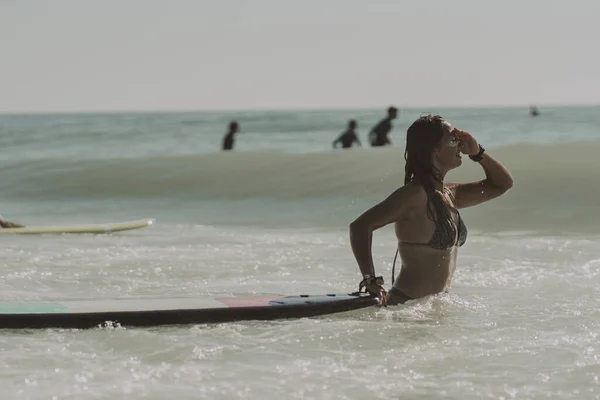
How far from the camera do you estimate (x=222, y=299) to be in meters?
5.48

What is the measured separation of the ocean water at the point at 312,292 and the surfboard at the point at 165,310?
0.05 meters

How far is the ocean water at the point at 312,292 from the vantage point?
430cm

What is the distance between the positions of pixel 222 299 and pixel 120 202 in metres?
12.2

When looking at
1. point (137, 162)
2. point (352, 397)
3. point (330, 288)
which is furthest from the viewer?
point (137, 162)

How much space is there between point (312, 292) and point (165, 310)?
1.97 m

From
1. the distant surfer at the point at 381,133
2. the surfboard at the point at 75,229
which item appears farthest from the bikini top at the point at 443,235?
the distant surfer at the point at 381,133

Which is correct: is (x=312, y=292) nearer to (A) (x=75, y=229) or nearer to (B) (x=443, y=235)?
(B) (x=443, y=235)

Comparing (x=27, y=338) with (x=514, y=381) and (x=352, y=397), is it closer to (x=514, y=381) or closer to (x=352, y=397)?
(x=352, y=397)

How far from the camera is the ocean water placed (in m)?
4.30

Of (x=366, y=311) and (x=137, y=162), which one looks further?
(x=137, y=162)

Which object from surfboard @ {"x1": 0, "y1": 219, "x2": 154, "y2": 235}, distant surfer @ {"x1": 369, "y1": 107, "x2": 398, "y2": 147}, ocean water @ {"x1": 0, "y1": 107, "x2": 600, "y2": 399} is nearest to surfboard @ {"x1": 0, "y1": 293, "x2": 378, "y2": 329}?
ocean water @ {"x1": 0, "y1": 107, "x2": 600, "y2": 399}

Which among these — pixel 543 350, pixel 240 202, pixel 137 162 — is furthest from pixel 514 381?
pixel 137 162

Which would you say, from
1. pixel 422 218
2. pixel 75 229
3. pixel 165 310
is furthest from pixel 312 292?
pixel 75 229

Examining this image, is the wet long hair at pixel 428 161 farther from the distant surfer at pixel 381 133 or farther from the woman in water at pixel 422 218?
the distant surfer at pixel 381 133
